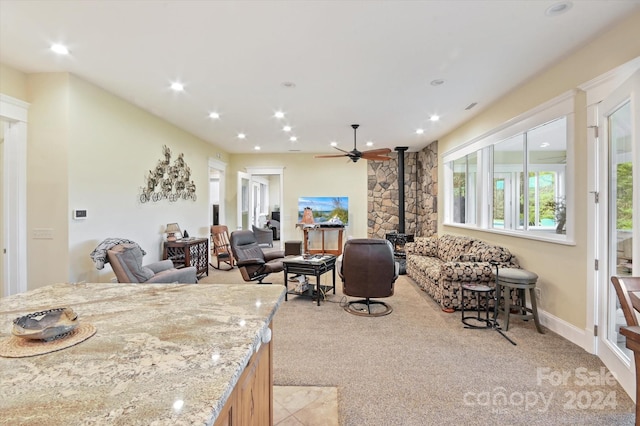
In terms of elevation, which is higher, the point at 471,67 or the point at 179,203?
the point at 471,67

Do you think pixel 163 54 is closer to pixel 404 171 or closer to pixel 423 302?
pixel 423 302

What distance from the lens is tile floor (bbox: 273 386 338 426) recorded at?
1957 millimetres

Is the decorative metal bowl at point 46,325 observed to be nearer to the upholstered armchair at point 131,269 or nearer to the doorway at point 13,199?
the upholstered armchair at point 131,269

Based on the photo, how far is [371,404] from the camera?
2.11 meters

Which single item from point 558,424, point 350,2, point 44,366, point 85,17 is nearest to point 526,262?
point 558,424

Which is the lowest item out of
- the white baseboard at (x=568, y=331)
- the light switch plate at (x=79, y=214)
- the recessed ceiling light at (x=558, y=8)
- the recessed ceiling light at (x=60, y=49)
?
the white baseboard at (x=568, y=331)

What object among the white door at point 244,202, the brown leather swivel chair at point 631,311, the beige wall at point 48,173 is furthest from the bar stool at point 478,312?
the white door at point 244,202

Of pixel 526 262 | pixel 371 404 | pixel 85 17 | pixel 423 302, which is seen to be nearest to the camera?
pixel 371 404

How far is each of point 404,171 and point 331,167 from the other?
6.37 feet

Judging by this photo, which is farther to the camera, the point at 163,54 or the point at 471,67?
the point at 471,67

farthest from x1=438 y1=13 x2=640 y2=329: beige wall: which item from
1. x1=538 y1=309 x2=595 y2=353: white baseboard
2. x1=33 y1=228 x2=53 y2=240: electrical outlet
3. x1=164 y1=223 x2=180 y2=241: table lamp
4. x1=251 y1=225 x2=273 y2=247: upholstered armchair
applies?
x1=251 y1=225 x2=273 y2=247: upholstered armchair

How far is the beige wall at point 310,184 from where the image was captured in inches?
326

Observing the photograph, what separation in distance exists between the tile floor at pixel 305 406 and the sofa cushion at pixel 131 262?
83.0 inches

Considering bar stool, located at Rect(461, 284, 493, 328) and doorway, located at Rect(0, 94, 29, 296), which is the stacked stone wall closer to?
bar stool, located at Rect(461, 284, 493, 328)
